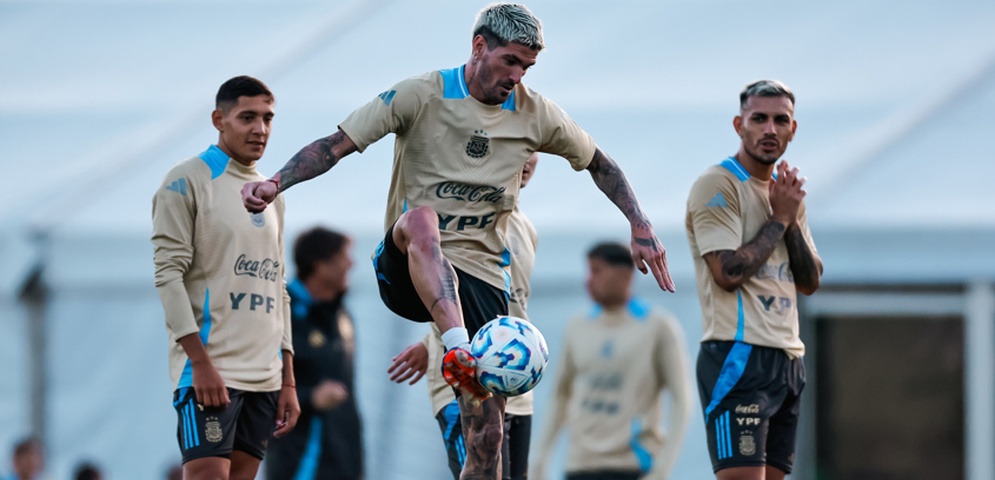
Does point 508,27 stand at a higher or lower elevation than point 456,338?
higher

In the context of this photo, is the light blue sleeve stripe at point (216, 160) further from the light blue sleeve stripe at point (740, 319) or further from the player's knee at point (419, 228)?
the light blue sleeve stripe at point (740, 319)

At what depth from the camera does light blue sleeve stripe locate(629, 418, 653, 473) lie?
9.52 meters

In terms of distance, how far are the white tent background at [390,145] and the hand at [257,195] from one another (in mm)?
6512

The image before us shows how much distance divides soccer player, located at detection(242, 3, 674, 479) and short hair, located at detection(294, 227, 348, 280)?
2.14 m

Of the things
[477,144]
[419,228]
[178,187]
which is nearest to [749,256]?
[477,144]

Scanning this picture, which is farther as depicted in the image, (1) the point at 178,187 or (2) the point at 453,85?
(1) the point at 178,187

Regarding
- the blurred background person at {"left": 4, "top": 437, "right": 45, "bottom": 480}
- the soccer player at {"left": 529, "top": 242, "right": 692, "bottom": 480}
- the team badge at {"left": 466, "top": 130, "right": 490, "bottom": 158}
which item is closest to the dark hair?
the blurred background person at {"left": 4, "top": 437, "right": 45, "bottom": 480}

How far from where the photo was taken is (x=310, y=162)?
6.18 metres

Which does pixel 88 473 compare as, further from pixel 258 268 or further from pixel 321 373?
pixel 258 268

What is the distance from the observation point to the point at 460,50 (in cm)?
1669

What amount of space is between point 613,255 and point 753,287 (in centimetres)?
262

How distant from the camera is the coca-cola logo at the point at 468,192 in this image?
6.50m

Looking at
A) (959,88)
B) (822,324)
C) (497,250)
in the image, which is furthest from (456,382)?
(959,88)

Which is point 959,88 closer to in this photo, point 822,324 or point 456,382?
point 822,324
